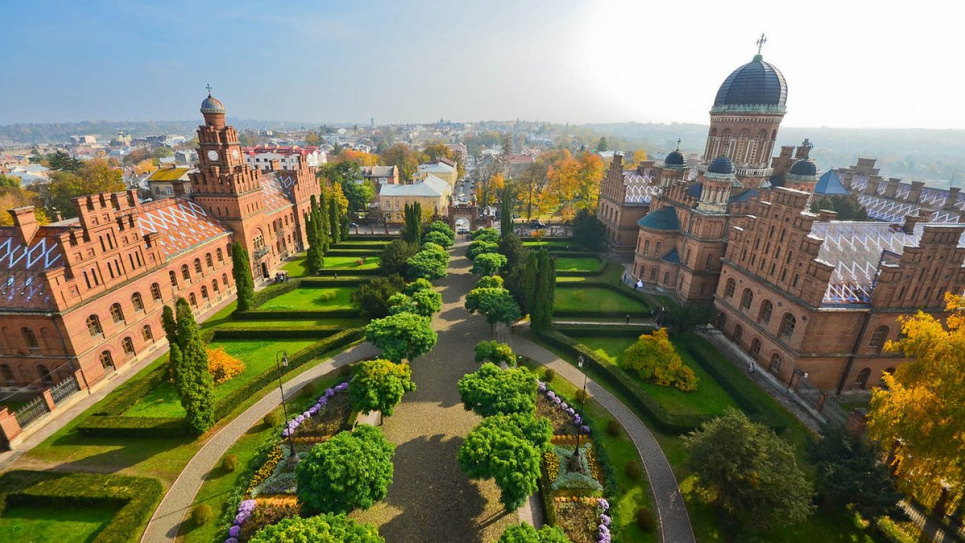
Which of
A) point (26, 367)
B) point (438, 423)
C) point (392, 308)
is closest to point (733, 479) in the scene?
point (438, 423)

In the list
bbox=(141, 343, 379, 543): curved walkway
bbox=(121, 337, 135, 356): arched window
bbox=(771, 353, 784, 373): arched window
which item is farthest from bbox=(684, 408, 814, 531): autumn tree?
bbox=(121, 337, 135, 356): arched window

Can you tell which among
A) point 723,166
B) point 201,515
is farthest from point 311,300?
point 723,166

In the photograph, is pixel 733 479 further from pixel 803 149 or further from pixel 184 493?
pixel 803 149

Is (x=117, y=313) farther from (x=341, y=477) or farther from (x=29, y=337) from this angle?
(x=341, y=477)

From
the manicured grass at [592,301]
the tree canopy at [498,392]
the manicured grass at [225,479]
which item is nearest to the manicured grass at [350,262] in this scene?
the manicured grass at [592,301]

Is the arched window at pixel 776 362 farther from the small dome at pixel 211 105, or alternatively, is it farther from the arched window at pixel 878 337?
the small dome at pixel 211 105

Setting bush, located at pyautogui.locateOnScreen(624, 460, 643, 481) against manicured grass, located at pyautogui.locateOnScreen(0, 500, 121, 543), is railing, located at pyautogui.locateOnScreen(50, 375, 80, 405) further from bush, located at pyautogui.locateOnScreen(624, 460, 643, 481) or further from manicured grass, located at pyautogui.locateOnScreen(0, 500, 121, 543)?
bush, located at pyautogui.locateOnScreen(624, 460, 643, 481)

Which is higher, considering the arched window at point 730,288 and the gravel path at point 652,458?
the arched window at point 730,288
